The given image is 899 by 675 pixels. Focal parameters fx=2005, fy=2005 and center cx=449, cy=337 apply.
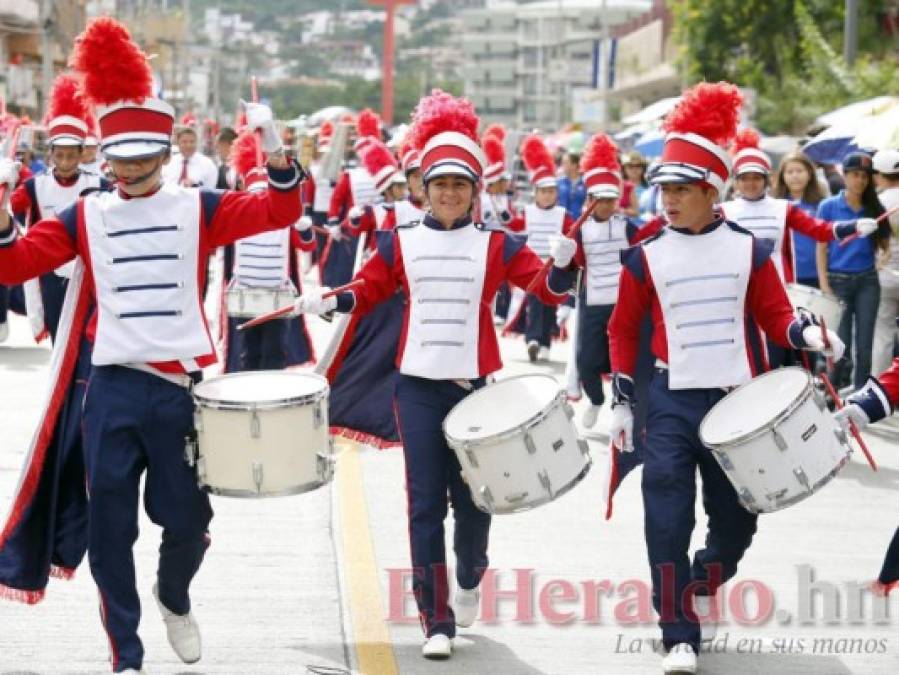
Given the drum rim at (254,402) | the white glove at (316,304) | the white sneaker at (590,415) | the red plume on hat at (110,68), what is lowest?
the white sneaker at (590,415)

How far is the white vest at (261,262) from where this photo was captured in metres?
14.0

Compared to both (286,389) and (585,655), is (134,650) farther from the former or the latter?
(585,655)

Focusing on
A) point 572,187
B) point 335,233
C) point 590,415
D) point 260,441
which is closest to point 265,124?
point 260,441

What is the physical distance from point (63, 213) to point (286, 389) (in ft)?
3.22

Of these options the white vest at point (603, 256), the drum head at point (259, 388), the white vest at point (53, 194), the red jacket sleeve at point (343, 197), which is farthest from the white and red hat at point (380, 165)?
the drum head at point (259, 388)

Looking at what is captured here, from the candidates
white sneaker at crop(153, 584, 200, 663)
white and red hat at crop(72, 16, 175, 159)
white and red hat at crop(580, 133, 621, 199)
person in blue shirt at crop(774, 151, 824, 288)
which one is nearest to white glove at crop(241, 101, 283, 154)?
white and red hat at crop(72, 16, 175, 159)

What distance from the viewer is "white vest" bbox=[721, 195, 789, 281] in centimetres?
1274

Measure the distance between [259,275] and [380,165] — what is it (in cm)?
445

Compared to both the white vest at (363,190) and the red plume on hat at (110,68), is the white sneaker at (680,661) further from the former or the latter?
the white vest at (363,190)

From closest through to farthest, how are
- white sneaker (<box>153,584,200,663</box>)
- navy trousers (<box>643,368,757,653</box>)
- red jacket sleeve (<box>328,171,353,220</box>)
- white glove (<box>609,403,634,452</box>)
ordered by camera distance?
1. white sneaker (<box>153,584,200,663</box>)
2. navy trousers (<box>643,368,757,653</box>)
3. white glove (<box>609,403,634,452</box>)
4. red jacket sleeve (<box>328,171,353,220</box>)

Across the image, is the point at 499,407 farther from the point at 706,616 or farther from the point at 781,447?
the point at 706,616

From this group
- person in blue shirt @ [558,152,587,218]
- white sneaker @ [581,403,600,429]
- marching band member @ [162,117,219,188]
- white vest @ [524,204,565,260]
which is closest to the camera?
white sneaker @ [581,403,600,429]

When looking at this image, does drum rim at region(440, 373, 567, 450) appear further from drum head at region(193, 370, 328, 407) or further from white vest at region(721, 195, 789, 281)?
white vest at region(721, 195, 789, 281)

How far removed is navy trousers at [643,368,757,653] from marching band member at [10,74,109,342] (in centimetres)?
653
